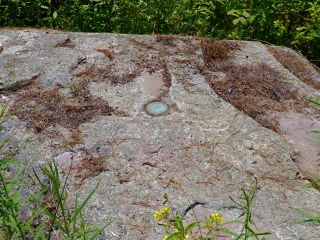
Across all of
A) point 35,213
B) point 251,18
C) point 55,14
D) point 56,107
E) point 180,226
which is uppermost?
point 180,226

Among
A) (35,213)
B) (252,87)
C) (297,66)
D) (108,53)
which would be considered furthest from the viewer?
(297,66)

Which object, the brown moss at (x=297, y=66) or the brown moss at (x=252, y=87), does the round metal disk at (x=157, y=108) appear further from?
the brown moss at (x=297, y=66)

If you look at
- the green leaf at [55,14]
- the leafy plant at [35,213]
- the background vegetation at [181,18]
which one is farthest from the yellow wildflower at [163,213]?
the green leaf at [55,14]

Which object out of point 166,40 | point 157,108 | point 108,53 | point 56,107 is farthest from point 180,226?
point 166,40

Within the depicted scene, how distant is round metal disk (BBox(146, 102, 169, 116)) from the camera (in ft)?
9.88

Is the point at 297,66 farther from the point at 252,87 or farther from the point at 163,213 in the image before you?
the point at 163,213

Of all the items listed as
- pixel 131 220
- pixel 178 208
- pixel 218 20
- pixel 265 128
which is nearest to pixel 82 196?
pixel 131 220

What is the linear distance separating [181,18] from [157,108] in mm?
1888

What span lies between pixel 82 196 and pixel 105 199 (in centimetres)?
13

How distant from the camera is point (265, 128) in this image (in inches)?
116

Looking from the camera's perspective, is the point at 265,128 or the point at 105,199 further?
the point at 265,128

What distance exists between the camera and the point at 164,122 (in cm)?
291

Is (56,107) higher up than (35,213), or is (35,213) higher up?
(35,213)

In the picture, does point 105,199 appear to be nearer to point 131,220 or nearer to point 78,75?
point 131,220
